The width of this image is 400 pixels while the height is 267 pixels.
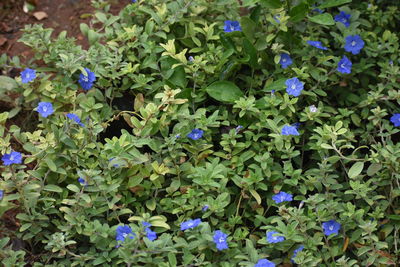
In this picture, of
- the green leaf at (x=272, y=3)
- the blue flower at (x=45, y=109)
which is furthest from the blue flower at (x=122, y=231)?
the green leaf at (x=272, y=3)

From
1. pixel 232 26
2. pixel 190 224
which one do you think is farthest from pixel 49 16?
pixel 190 224

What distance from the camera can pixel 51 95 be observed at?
10.8 ft

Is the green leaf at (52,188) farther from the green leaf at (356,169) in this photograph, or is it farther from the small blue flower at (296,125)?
the green leaf at (356,169)

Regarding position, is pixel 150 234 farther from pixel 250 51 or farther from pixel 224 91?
pixel 250 51

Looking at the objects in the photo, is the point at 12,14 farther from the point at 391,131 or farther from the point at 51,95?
the point at 391,131

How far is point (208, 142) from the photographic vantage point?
3141 millimetres

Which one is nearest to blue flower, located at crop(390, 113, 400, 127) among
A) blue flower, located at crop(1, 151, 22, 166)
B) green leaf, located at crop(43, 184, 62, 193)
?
green leaf, located at crop(43, 184, 62, 193)

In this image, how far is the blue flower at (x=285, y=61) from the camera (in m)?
3.41

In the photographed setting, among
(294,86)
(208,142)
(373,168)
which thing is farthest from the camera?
(294,86)

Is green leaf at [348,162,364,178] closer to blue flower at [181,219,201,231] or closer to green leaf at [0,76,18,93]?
blue flower at [181,219,201,231]

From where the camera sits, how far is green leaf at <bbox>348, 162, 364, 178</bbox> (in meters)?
2.92

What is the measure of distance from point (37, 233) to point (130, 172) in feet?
1.72

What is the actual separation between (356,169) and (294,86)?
0.58 metres

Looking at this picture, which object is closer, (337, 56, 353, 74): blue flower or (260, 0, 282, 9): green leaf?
(260, 0, 282, 9): green leaf
